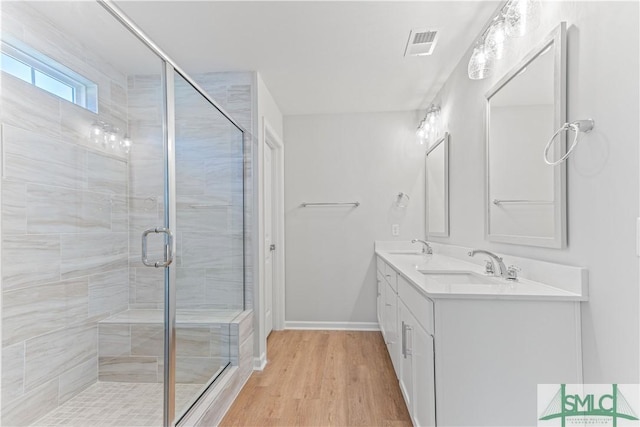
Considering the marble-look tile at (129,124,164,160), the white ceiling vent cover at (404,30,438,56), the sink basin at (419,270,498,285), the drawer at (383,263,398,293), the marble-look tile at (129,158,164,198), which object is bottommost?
the drawer at (383,263,398,293)

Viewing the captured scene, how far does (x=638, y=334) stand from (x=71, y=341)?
2.72 m

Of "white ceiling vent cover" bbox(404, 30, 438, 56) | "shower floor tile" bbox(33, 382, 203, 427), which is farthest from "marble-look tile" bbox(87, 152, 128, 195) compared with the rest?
"white ceiling vent cover" bbox(404, 30, 438, 56)

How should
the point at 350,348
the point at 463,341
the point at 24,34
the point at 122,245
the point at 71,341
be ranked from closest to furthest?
the point at 463,341 < the point at 24,34 < the point at 71,341 < the point at 122,245 < the point at 350,348

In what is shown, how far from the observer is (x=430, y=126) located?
322cm

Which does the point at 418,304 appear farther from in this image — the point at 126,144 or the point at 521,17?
the point at 126,144

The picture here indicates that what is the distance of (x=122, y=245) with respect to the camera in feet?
7.30

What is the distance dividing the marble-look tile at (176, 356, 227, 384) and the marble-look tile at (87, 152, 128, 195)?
1146mm

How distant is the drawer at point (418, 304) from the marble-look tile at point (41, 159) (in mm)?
2013

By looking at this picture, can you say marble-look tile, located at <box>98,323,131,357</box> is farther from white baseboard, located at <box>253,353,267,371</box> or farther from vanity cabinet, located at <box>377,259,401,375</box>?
vanity cabinet, located at <box>377,259,401,375</box>

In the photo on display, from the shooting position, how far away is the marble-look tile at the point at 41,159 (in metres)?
1.69

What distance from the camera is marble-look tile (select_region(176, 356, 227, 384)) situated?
1840 mm

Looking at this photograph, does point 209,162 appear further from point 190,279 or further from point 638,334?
point 638,334

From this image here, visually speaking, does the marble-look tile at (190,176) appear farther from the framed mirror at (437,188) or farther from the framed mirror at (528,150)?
the framed mirror at (437,188)

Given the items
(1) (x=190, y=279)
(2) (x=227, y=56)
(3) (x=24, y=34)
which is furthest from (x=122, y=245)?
(2) (x=227, y=56)
